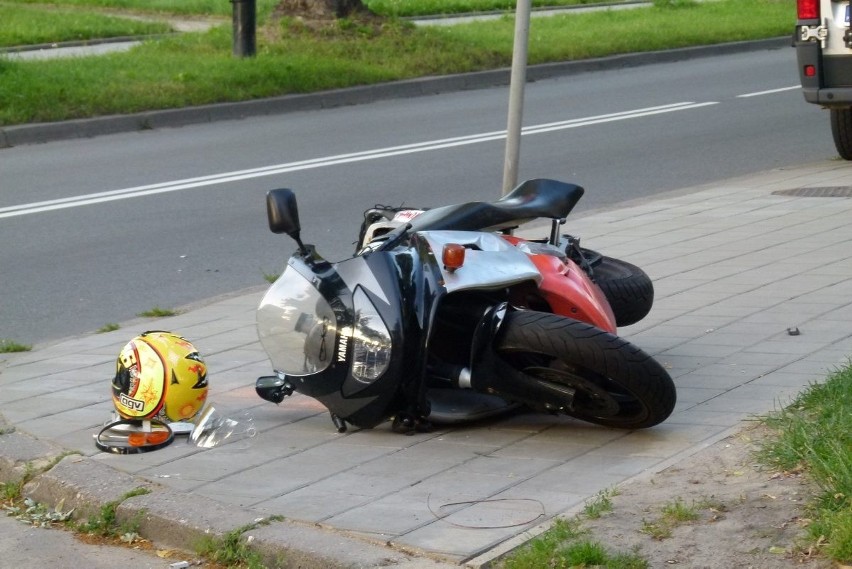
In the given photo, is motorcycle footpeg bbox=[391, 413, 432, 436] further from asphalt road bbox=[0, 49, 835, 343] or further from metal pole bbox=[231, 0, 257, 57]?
metal pole bbox=[231, 0, 257, 57]

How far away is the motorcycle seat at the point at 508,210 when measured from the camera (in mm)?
5523

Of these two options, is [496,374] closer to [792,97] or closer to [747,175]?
[747,175]

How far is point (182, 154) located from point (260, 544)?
406 inches

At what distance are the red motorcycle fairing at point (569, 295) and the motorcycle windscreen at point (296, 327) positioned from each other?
33.9 inches

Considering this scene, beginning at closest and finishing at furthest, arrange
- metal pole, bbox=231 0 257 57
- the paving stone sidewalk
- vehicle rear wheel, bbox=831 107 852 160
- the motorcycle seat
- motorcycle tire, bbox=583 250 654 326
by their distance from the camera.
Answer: the paving stone sidewalk → the motorcycle seat → motorcycle tire, bbox=583 250 654 326 → vehicle rear wheel, bbox=831 107 852 160 → metal pole, bbox=231 0 257 57

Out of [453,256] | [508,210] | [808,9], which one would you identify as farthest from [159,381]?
[808,9]

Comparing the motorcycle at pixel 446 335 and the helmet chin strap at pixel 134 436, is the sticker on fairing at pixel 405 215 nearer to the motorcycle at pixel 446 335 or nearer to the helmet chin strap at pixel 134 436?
the motorcycle at pixel 446 335

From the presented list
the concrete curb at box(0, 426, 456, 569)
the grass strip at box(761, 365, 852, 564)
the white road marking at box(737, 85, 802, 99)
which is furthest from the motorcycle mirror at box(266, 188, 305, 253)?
the white road marking at box(737, 85, 802, 99)

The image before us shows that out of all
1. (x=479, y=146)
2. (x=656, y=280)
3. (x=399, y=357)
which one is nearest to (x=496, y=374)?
(x=399, y=357)

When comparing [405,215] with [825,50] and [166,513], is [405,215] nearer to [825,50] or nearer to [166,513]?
[166,513]

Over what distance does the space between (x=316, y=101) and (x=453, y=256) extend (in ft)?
42.8

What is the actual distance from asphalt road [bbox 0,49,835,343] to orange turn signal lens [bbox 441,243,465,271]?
2791 millimetres

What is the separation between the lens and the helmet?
208 inches

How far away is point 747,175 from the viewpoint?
12.2 metres
